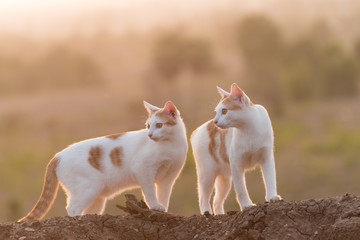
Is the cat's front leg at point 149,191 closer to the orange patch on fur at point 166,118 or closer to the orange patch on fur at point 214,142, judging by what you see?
the orange patch on fur at point 166,118

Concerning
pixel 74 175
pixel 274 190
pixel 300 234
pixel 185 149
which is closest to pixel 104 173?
pixel 74 175

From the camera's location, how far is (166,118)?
7.81 meters

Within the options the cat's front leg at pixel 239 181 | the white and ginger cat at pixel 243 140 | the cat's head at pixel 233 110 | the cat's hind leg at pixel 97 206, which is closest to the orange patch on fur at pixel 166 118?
the white and ginger cat at pixel 243 140

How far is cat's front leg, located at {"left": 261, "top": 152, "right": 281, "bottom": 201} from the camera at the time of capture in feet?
23.5

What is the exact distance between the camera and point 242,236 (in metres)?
5.95

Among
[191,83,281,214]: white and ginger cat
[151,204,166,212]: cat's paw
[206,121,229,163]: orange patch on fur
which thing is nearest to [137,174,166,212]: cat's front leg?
[151,204,166,212]: cat's paw

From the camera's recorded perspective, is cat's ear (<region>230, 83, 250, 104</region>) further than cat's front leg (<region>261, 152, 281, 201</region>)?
Yes

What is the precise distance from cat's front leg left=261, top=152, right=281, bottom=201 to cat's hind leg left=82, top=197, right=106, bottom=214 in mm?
2242

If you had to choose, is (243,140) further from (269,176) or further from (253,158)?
(269,176)

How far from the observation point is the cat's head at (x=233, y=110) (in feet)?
23.7

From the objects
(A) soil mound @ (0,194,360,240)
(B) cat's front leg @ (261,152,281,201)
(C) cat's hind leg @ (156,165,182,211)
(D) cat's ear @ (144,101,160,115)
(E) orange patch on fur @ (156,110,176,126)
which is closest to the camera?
(A) soil mound @ (0,194,360,240)

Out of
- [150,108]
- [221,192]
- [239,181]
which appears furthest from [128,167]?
[239,181]

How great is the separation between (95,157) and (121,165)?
1.21ft

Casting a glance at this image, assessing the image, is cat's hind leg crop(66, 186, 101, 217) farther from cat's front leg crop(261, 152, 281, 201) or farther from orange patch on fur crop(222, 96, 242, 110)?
cat's front leg crop(261, 152, 281, 201)
